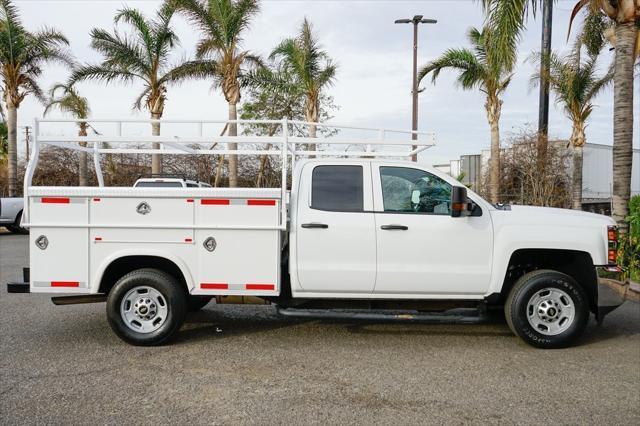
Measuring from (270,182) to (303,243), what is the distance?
18.1 meters

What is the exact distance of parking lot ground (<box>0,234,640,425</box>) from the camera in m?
4.15

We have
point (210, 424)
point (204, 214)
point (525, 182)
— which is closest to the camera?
point (210, 424)

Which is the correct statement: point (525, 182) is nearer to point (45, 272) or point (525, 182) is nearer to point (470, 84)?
point (470, 84)

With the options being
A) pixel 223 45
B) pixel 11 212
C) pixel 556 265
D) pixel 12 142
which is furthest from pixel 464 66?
pixel 12 142

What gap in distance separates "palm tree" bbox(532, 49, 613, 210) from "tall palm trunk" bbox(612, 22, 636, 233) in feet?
20.4

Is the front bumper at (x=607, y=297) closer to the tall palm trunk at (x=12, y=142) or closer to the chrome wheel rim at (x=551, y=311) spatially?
the chrome wheel rim at (x=551, y=311)

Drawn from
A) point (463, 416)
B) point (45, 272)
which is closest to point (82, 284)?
point (45, 272)

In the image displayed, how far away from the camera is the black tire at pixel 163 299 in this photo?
18.8ft

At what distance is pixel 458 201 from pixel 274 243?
6.27ft

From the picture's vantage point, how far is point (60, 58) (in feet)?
76.4

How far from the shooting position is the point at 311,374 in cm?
501

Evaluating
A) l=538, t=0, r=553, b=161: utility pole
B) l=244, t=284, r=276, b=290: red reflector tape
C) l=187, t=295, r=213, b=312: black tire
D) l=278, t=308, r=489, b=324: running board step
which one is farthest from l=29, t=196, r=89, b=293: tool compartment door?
l=538, t=0, r=553, b=161: utility pole

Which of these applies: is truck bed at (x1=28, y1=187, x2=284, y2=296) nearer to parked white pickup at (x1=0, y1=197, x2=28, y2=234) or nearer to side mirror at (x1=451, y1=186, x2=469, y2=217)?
side mirror at (x1=451, y1=186, x2=469, y2=217)

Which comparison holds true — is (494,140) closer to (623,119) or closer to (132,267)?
(623,119)
